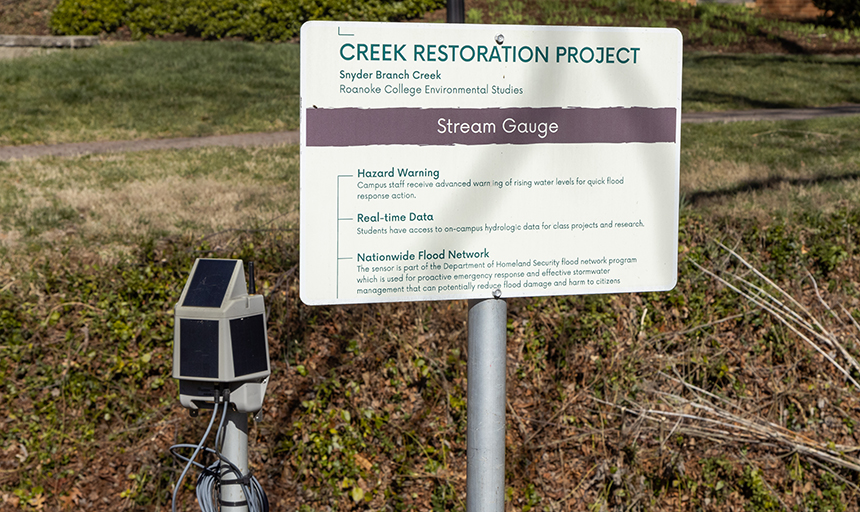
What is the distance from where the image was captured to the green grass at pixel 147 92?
10227 millimetres

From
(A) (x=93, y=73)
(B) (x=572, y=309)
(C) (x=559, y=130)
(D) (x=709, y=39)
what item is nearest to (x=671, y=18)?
(D) (x=709, y=39)

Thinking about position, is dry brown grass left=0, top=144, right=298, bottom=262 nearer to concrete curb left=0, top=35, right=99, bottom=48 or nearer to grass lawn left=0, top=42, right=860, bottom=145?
grass lawn left=0, top=42, right=860, bottom=145

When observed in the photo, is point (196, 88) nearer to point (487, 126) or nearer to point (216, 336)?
point (216, 336)

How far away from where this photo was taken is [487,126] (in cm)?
206

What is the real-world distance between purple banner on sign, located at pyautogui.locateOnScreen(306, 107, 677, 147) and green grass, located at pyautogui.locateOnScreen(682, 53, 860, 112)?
1062cm

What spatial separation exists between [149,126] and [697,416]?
27.4ft

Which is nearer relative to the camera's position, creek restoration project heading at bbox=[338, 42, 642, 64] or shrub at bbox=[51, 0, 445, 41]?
creek restoration project heading at bbox=[338, 42, 642, 64]

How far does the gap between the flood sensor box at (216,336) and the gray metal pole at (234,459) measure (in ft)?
0.30

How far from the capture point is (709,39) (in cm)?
1852

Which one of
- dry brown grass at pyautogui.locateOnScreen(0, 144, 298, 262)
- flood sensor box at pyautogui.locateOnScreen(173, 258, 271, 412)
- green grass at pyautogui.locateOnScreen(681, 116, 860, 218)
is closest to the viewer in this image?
flood sensor box at pyautogui.locateOnScreen(173, 258, 271, 412)

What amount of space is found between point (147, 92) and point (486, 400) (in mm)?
11342

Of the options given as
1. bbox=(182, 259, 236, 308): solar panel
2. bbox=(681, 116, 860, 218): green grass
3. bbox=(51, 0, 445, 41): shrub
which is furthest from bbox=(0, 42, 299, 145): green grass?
bbox=(182, 259, 236, 308): solar panel

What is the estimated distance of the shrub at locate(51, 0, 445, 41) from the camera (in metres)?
17.0

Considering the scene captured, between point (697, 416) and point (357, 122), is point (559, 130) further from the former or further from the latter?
point (697, 416)
